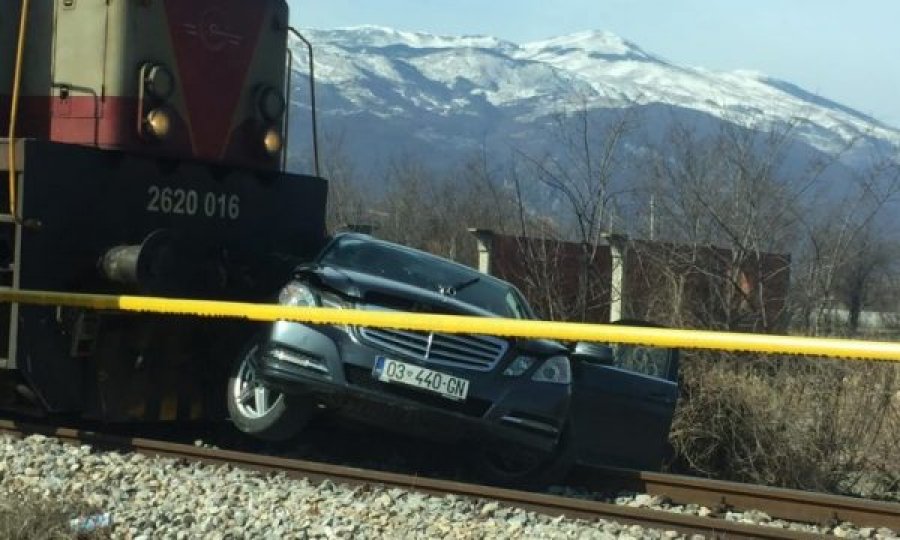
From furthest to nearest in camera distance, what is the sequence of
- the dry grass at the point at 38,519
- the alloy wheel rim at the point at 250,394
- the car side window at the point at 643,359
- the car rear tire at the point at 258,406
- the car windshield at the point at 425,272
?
1. the car side window at the point at 643,359
2. the car windshield at the point at 425,272
3. the alloy wheel rim at the point at 250,394
4. the car rear tire at the point at 258,406
5. the dry grass at the point at 38,519

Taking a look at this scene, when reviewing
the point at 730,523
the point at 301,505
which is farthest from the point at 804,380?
the point at 301,505

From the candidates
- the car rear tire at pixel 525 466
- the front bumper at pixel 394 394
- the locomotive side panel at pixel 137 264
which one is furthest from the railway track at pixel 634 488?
the locomotive side panel at pixel 137 264

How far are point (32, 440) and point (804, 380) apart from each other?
6.30 m

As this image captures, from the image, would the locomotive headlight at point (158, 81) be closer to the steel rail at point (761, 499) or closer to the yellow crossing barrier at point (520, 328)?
the yellow crossing barrier at point (520, 328)

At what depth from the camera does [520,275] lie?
16031mm

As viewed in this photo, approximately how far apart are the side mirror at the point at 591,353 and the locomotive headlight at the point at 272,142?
3054mm

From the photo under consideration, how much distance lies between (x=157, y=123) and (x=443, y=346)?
2698 mm

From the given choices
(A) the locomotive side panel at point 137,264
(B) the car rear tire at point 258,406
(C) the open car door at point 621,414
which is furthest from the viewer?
(C) the open car door at point 621,414

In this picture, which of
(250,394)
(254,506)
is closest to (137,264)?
(250,394)

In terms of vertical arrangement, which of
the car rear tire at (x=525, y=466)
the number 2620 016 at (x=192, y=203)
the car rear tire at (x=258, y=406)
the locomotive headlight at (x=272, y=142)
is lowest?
the car rear tire at (x=525, y=466)

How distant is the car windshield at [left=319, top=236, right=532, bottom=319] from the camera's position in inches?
343

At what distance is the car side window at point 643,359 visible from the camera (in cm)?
958

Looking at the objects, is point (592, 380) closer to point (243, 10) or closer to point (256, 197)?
point (256, 197)

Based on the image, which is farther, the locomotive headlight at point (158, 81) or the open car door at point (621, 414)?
the open car door at point (621, 414)
